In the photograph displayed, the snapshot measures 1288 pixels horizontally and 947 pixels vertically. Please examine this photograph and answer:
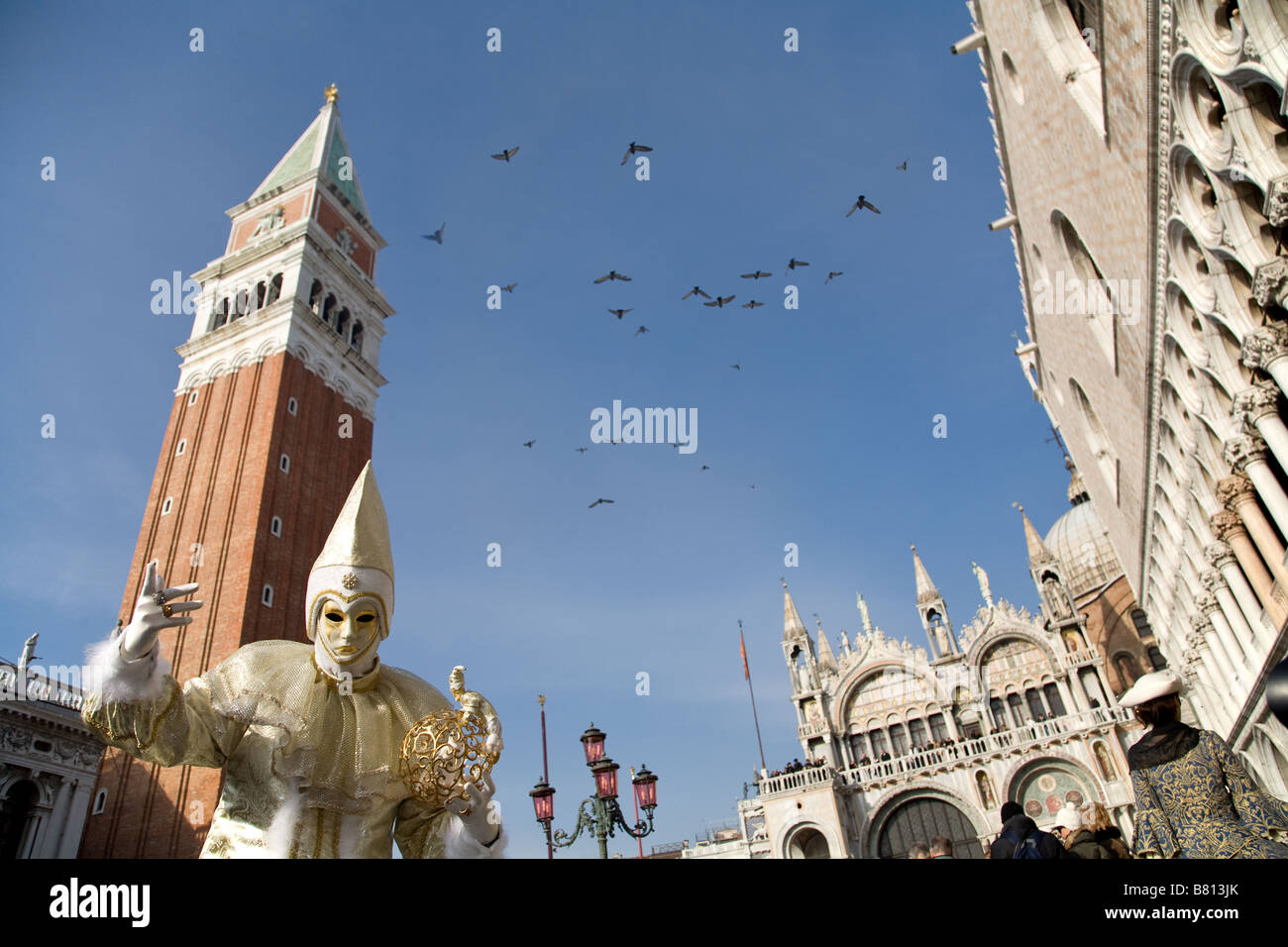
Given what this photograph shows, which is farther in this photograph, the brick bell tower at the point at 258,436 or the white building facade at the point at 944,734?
the white building facade at the point at 944,734

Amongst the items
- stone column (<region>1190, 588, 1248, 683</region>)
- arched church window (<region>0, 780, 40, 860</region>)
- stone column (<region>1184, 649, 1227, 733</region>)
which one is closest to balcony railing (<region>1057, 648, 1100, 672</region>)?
stone column (<region>1184, 649, 1227, 733</region>)

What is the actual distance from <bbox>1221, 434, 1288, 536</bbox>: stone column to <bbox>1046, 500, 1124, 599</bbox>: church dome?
2683cm

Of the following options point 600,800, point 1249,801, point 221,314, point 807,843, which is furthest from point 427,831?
point 221,314

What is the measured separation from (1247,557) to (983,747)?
→ 14962 millimetres

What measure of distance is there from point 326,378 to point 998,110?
24503 mm

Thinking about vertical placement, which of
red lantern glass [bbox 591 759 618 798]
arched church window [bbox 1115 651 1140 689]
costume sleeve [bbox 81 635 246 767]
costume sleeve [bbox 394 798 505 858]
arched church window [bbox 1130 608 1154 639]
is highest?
arched church window [bbox 1130 608 1154 639]

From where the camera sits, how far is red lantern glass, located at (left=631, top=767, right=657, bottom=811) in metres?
12.3

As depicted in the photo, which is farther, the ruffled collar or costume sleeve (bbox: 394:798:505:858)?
costume sleeve (bbox: 394:798:505:858)

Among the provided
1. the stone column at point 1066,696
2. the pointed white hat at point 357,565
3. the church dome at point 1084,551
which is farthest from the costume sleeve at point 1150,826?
the church dome at point 1084,551

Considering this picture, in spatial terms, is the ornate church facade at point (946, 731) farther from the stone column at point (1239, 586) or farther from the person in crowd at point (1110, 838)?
the person in crowd at point (1110, 838)

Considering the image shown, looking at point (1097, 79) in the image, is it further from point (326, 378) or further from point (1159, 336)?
point (326, 378)

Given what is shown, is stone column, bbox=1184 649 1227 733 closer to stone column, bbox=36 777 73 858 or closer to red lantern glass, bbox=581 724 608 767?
red lantern glass, bbox=581 724 608 767

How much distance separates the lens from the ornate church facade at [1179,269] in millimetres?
8664

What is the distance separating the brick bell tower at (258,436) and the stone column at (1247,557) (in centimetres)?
2259
